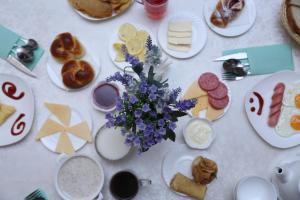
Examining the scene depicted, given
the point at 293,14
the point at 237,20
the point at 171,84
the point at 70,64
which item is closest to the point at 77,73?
the point at 70,64

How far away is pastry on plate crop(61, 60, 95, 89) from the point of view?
110cm

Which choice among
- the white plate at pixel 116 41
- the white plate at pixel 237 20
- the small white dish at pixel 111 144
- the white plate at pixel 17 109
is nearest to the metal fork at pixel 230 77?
the white plate at pixel 237 20

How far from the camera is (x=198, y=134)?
108 cm

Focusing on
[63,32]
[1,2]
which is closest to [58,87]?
[63,32]

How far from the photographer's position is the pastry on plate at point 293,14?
1.14 metres

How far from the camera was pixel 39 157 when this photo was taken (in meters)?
1.09

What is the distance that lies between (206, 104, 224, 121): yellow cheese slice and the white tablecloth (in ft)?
0.08

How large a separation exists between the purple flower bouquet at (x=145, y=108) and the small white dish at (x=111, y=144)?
0.16 meters

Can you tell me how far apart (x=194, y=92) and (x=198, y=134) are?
13 cm

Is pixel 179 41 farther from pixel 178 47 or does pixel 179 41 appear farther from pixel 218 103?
pixel 218 103

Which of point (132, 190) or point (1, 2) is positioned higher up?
point (1, 2)

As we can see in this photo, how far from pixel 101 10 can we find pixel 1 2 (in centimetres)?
32

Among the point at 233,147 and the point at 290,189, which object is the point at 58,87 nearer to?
the point at 233,147

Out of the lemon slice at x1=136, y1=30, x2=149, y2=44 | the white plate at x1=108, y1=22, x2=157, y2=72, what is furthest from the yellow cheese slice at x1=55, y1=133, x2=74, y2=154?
the lemon slice at x1=136, y1=30, x2=149, y2=44
